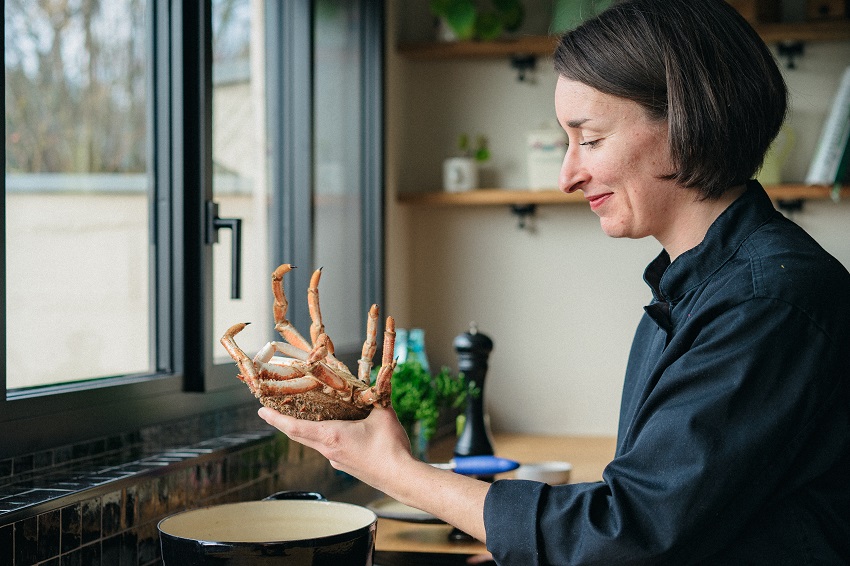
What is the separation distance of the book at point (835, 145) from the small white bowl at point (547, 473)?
3.89 ft

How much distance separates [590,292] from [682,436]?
204 cm

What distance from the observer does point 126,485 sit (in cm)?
128

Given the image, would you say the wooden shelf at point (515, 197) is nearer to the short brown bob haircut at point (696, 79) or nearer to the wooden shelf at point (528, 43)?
the wooden shelf at point (528, 43)

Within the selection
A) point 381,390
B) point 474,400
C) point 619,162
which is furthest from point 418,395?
point 619,162

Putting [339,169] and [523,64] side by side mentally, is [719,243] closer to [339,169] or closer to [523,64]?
[339,169]

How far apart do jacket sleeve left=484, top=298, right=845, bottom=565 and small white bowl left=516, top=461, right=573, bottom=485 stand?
3.16 feet

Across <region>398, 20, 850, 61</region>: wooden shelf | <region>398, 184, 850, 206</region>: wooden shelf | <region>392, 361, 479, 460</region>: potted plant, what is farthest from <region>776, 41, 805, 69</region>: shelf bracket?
<region>392, 361, 479, 460</region>: potted plant

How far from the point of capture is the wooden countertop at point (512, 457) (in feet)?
5.21

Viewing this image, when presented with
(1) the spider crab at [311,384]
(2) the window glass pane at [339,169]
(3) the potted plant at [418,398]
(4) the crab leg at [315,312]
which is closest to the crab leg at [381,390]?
(1) the spider crab at [311,384]

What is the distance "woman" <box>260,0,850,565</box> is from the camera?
91 cm

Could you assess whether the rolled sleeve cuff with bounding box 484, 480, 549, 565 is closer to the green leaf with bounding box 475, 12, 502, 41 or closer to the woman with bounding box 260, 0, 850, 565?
the woman with bounding box 260, 0, 850, 565

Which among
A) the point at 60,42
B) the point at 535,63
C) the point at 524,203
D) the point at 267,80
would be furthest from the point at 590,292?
the point at 60,42

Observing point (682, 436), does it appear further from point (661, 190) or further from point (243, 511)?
point (243, 511)

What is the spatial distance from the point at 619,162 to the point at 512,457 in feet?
4.81
